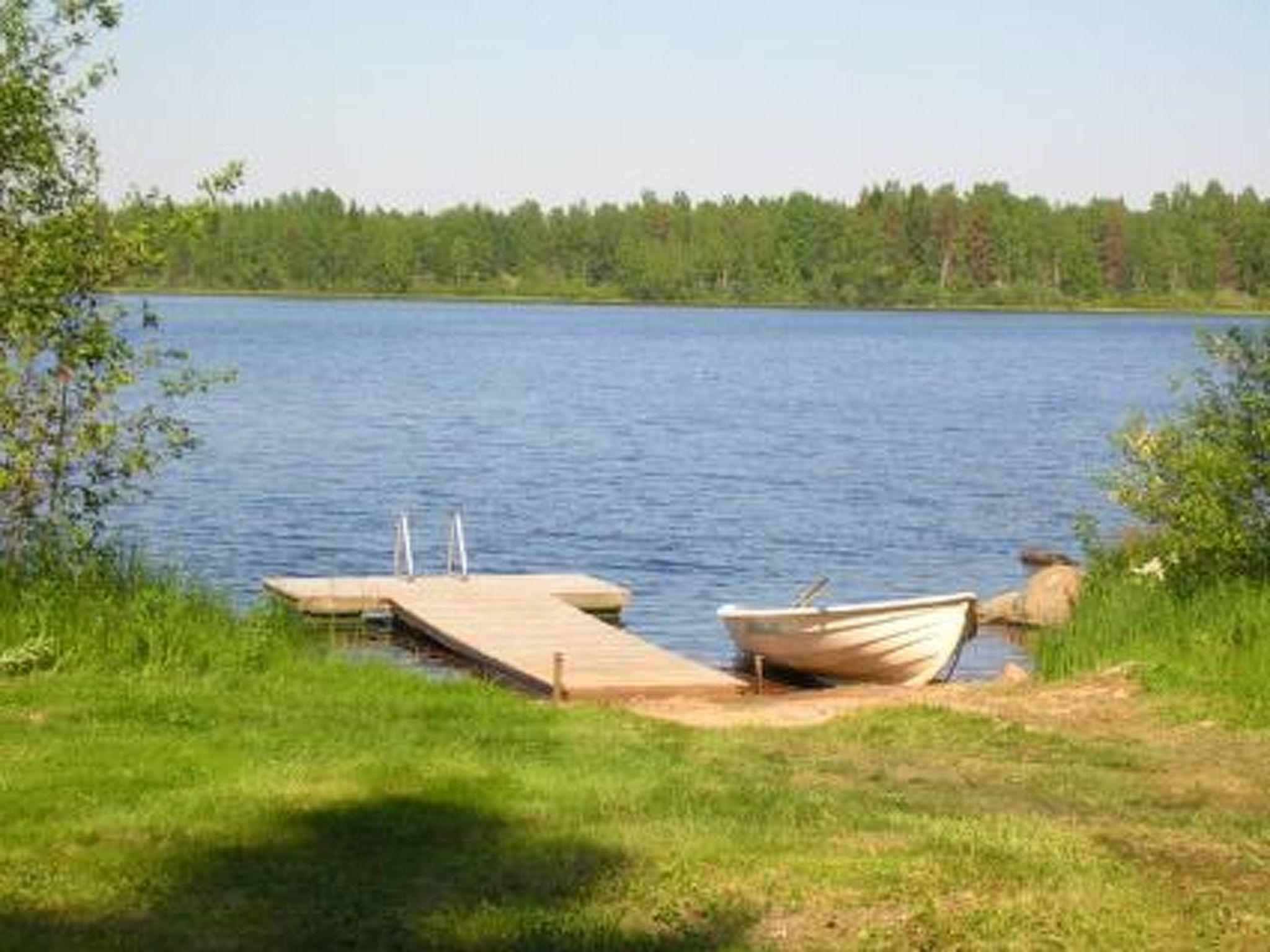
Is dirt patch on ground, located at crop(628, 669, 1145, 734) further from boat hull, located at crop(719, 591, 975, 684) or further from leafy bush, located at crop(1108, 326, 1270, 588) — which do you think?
boat hull, located at crop(719, 591, 975, 684)

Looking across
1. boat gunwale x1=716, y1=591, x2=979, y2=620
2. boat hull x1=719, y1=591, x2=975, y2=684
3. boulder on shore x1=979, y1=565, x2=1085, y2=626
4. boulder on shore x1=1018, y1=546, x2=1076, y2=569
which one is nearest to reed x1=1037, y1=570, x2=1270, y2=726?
boat gunwale x1=716, y1=591, x2=979, y2=620

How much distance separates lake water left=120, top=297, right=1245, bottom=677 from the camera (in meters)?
34.7

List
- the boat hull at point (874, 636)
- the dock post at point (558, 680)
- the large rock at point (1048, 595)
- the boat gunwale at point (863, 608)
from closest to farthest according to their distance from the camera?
1. the dock post at point (558, 680)
2. the boat gunwale at point (863, 608)
3. the boat hull at point (874, 636)
4. the large rock at point (1048, 595)

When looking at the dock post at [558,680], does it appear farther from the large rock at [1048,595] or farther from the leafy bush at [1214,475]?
the large rock at [1048,595]

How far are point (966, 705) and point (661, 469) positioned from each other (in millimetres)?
38102

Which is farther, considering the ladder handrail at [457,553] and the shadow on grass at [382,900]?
the ladder handrail at [457,553]

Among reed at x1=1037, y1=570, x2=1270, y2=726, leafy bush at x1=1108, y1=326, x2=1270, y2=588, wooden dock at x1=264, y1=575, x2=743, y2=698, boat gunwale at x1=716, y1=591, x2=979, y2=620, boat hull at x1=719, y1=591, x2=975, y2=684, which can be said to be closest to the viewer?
reed at x1=1037, y1=570, x2=1270, y2=726

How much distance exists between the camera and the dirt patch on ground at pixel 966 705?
45.0ft

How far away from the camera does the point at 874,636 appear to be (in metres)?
20.9

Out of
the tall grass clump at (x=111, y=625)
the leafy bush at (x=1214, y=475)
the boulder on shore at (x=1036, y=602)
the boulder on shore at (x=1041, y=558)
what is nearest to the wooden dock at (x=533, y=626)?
the tall grass clump at (x=111, y=625)

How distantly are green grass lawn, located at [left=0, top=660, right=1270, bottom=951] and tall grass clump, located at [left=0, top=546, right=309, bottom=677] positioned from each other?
417mm

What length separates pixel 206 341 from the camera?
397ft

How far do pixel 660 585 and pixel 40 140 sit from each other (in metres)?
18.8

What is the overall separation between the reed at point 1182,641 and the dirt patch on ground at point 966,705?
36 centimetres
